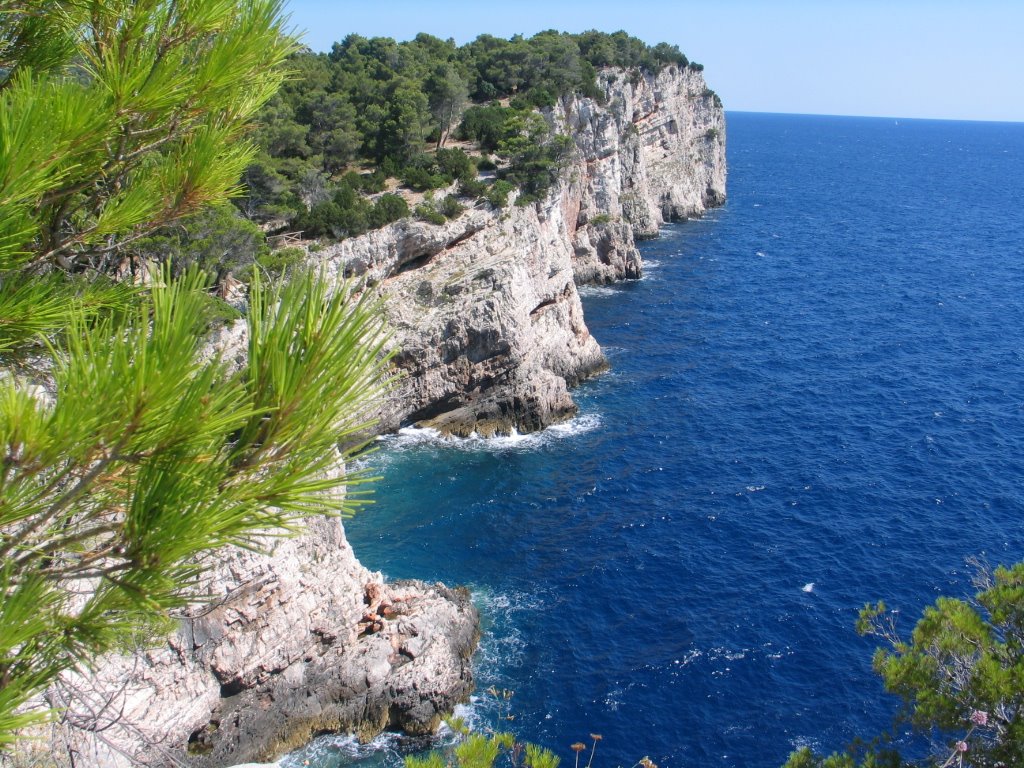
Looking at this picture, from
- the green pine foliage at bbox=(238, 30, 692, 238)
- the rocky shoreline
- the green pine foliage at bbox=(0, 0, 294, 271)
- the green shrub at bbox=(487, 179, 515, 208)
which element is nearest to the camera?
the green pine foliage at bbox=(0, 0, 294, 271)

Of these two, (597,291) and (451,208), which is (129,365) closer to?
(451,208)

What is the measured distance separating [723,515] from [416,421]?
58.5 feet

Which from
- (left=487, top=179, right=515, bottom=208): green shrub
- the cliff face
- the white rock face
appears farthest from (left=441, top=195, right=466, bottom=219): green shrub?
the white rock face

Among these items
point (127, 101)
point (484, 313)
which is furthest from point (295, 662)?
point (484, 313)

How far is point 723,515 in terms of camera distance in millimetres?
34938

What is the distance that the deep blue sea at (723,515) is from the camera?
2478 centimetres

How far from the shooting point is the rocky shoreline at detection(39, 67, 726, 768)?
21375 millimetres

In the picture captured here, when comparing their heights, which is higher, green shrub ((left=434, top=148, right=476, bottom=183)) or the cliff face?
green shrub ((left=434, top=148, right=476, bottom=183))

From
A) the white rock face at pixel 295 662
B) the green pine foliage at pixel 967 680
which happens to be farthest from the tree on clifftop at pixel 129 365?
the white rock face at pixel 295 662

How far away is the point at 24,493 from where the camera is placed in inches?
171

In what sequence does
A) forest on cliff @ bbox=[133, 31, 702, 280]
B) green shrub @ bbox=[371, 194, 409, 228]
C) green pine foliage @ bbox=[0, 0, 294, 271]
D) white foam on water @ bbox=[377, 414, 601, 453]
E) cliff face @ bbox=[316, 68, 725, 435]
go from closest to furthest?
green pine foliage @ bbox=[0, 0, 294, 271]
white foam on water @ bbox=[377, 414, 601, 453]
forest on cliff @ bbox=[133, 31, 702, 280]
cliff face @ bbox=[316, 68, 725, 435]
green shrub @ bbox=[371, 194, 409, 228]

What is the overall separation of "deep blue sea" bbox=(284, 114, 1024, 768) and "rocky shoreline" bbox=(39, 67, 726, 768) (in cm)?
168

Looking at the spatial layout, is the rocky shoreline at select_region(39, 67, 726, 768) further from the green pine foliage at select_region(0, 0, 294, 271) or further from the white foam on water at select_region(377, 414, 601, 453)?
the green pine foliage at select_region(0, 0, 294, 271)

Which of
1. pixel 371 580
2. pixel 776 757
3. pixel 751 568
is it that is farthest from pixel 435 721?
pixel 751 568
